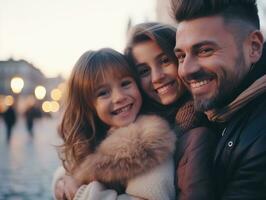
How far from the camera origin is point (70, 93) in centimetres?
308

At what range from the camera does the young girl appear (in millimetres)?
2488

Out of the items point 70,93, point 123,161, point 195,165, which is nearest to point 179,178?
point 195,165

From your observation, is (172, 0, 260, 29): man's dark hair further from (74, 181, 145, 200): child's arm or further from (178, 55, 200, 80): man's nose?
(74, 181, 145, 200): child's arm

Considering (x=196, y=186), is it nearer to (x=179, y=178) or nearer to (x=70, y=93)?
(x=179, y=178)

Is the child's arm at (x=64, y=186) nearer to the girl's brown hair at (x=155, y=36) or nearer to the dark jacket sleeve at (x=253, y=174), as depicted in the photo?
the girl's brown hair at (x=155, y=36)

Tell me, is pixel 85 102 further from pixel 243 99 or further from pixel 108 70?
pixel 243 99

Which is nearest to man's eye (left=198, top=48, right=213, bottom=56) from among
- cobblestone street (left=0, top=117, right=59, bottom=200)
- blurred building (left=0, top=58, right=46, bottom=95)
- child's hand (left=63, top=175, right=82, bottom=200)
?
child's hand (left=63, top=175, right=82, bottom=200)

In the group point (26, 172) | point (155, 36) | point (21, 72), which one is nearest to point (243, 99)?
point (155, 36)

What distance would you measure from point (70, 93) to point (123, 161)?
0.75m

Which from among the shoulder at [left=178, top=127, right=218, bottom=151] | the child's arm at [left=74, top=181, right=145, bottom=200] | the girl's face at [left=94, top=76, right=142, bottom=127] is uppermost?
the girl's face at [left=94, top=76, right=142, bottom=127]

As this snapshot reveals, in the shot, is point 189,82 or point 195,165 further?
point 189,82

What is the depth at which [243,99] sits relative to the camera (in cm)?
223

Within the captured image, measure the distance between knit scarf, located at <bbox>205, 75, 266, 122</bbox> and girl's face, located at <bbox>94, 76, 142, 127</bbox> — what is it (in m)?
0.65

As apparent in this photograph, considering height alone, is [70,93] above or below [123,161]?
above
